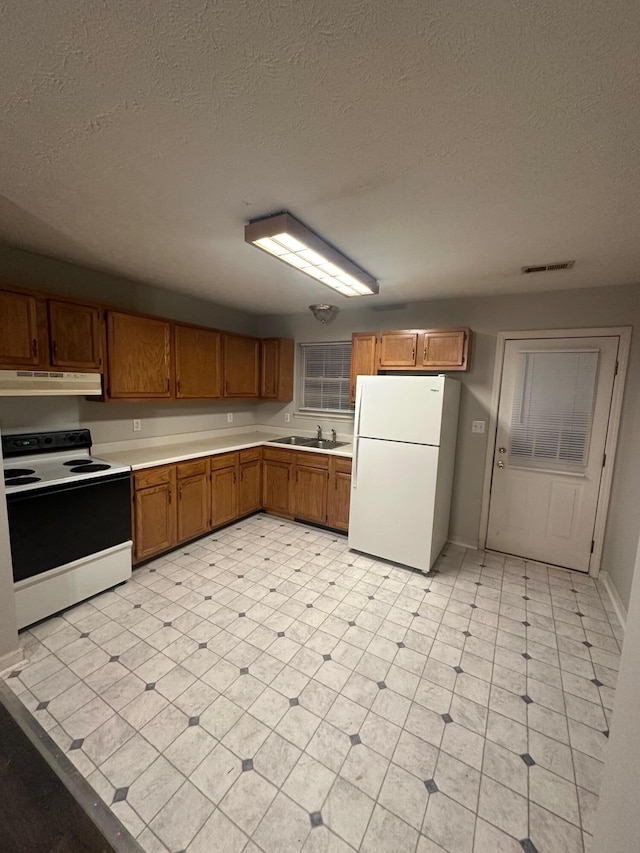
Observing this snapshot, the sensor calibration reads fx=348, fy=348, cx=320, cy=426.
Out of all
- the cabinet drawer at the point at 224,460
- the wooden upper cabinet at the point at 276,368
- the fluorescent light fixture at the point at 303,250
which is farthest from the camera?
the wooden upper cabinet at the point at 276,368

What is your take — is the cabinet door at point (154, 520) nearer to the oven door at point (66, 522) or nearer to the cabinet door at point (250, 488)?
the oven door at point (66, 522)

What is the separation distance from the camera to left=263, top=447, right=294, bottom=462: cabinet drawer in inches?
156

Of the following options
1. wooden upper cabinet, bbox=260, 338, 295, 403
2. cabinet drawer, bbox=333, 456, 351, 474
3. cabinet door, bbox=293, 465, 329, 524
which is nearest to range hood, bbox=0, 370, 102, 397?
wooden upper cabinet, bbox=260, 338, 295, 403

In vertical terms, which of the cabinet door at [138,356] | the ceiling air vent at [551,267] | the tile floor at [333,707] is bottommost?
the tile floor at [333,707]

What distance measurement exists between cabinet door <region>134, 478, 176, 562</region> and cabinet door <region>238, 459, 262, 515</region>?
884 mm

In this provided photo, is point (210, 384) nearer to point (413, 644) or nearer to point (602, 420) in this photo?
point (413, 644)

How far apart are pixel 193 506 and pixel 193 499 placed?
0.23ft

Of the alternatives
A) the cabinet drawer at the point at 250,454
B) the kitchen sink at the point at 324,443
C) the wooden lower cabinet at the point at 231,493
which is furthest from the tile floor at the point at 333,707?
the kitchen sink at the point at 324,443

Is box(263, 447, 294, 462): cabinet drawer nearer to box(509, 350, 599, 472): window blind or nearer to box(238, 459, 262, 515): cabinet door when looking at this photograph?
box(238, 459, 262, 515): cabinet door

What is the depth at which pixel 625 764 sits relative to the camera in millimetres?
813

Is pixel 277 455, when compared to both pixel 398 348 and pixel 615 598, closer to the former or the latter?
pixel 398 348

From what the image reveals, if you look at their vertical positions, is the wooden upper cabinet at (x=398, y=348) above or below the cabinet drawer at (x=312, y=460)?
above

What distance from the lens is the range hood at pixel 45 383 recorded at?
7.41ft

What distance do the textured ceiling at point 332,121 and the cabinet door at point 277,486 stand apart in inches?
98.8
